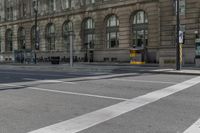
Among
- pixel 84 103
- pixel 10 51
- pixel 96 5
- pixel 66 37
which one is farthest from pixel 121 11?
pixel 84 103

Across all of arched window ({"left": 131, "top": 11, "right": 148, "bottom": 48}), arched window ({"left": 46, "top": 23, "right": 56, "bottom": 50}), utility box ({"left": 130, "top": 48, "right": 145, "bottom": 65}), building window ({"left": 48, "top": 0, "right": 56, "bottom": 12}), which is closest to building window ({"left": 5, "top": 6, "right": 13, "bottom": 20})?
arched window ({"left": 46, "top": 23, "right": 56, "bottom": 50})

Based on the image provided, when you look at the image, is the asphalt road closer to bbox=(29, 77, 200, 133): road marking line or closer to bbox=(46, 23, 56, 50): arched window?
bbox=(29, 77, 200, 133): road marking line

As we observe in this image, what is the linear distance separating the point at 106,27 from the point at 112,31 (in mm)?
1422

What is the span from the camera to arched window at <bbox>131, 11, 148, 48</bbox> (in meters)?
41.9

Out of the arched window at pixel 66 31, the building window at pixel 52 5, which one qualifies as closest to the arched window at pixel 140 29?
the arched window at pixel 66 31

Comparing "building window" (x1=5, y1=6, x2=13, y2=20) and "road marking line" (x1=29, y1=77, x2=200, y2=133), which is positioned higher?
"building window" (x1=5, y1=6, x2=13, y2=20)

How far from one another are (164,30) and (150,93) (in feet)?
93.4

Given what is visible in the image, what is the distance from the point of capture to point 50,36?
181 feet

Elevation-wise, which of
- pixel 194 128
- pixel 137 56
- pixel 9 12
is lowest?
pixel 194 128

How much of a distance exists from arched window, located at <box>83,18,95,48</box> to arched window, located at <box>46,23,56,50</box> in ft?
25.8

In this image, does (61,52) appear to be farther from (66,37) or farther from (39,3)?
(39,3)

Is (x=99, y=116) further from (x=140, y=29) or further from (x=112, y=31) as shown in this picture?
(x=112, y=31)

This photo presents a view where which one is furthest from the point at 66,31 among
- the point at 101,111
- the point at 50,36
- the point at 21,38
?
the point at 101,111

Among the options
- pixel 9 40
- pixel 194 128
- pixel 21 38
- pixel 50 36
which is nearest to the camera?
pixel 194 128
